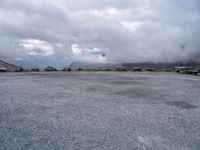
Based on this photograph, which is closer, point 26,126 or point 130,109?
point 26,126

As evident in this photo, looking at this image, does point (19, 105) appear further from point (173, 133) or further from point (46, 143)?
point (173, 133)

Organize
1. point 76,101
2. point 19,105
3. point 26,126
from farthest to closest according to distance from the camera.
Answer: point 76,101 < point 19,105 < point 26,126

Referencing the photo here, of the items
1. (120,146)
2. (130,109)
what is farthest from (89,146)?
(130,109)

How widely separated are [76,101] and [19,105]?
1919mm

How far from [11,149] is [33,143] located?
364mm

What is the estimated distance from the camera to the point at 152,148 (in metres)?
3.08

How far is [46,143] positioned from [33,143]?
0.23m

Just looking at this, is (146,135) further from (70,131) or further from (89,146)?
(70,131)

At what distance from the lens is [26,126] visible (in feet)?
13.3

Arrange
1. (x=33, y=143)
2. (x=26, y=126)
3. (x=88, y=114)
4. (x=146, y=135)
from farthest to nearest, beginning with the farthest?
(x=88, y=114) < (x=26, y=126) < (x=146, y=135) < (x=33, y=143)

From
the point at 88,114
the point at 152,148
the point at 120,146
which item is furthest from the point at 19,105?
the point at 152,148

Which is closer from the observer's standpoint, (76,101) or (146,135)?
(146,135)

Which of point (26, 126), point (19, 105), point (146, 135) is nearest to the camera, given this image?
point (146, 135)

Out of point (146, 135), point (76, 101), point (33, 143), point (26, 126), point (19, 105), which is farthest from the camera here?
point (76, 101)
